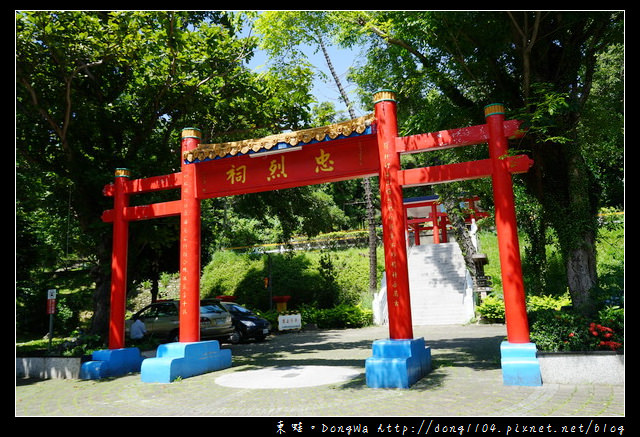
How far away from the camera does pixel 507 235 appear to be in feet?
22.3

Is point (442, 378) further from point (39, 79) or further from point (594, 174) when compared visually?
point (39, 79)

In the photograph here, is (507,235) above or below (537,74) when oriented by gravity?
below

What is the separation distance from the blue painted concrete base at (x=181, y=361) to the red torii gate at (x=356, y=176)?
19 centimetres

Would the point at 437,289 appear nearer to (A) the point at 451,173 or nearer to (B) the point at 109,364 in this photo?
(A) the point at 451,173

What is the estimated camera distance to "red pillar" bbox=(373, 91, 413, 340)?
23.4 feet

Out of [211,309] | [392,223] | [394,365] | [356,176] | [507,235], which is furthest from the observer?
[211,309]

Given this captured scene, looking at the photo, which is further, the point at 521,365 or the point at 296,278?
the point at 296,278

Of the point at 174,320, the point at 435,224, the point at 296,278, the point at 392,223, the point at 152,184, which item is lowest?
the point at 174,320

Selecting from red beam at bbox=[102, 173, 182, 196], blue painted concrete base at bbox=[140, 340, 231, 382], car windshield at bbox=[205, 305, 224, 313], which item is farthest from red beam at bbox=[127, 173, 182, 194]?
car windshield at bbox=[205, 305, 224, 313]

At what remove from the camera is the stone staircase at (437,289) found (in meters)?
18.0

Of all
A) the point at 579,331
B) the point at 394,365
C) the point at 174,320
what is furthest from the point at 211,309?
the point at 579,331

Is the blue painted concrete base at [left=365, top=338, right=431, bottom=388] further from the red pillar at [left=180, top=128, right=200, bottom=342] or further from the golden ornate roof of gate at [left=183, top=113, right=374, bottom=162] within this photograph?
the red pillar at [left=180, top=128, right=200, bottom=342]

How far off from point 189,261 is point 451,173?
5.18 m

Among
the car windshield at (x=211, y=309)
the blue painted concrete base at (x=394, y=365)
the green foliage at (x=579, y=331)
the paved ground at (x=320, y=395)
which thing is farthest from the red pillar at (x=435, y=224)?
the blue painted concrete base at (x=394, y=365)
